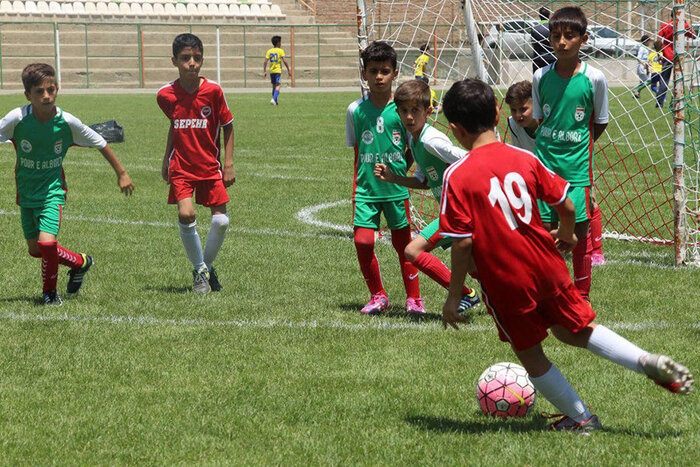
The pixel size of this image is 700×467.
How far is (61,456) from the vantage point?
3.80 meters

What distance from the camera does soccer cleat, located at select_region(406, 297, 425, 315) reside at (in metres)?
6.23

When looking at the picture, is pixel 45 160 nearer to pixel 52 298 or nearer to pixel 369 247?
pixel 52 298

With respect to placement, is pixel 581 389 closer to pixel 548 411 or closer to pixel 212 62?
pixel 548 411

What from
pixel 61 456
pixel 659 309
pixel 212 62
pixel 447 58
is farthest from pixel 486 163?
pixel 212 62

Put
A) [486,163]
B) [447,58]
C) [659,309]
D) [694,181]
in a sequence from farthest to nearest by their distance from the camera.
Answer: [447,58] < [694,181] < [659,309] < [486,163]

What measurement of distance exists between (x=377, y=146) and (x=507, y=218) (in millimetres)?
2535

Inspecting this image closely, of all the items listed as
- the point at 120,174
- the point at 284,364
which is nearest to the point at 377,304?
the point at 284,364

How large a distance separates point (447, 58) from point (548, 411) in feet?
28.1

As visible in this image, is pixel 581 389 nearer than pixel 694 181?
Yes

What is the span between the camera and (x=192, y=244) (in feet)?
22.8

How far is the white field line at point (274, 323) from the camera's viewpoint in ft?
18.9

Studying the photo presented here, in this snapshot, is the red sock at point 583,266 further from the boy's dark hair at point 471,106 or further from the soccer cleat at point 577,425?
the boy's dark hair at point 471,106

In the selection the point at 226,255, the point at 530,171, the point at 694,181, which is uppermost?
the point at 530,171

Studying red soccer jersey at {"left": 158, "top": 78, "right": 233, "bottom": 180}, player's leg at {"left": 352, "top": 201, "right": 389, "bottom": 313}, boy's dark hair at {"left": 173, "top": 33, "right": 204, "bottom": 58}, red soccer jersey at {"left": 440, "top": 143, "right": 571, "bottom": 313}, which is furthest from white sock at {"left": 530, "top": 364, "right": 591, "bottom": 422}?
boy's dark hair at {"left": 173, "top": 33, "right": 204, "bottom": 58}
